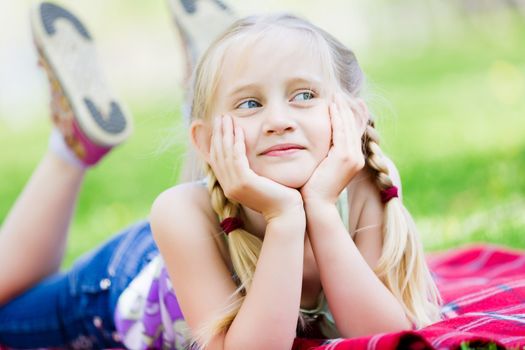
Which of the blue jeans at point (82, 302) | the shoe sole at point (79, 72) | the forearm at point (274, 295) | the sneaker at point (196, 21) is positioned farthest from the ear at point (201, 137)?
the sneaker at point (196, 21)

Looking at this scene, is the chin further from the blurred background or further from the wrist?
the blurred background

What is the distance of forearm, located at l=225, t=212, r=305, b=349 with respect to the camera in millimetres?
2129

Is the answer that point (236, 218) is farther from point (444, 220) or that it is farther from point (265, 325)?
point (444, 220)

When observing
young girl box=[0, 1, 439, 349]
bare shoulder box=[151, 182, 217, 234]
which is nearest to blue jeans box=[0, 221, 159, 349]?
young girl box=[0, 1, 439, 349]

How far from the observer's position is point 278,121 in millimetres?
2182

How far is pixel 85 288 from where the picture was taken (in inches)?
122

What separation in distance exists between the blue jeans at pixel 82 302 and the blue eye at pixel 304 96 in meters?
1.00

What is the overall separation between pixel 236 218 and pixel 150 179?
3791mm

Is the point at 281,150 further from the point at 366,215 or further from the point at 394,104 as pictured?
the point at 394,104

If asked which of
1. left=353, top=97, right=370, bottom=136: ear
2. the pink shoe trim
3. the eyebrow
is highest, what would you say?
the eyebrow

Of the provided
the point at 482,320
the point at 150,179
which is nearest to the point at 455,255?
the point at 482,320

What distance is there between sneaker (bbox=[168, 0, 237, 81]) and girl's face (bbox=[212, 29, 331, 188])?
4.00ft

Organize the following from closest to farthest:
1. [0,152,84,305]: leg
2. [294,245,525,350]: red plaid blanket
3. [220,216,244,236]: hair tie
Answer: [294,245,525,350]: red plaid blanket < [220,216,244,236]: hair tie < [0,152,84,305]: leg

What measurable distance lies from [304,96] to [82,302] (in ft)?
4.06
